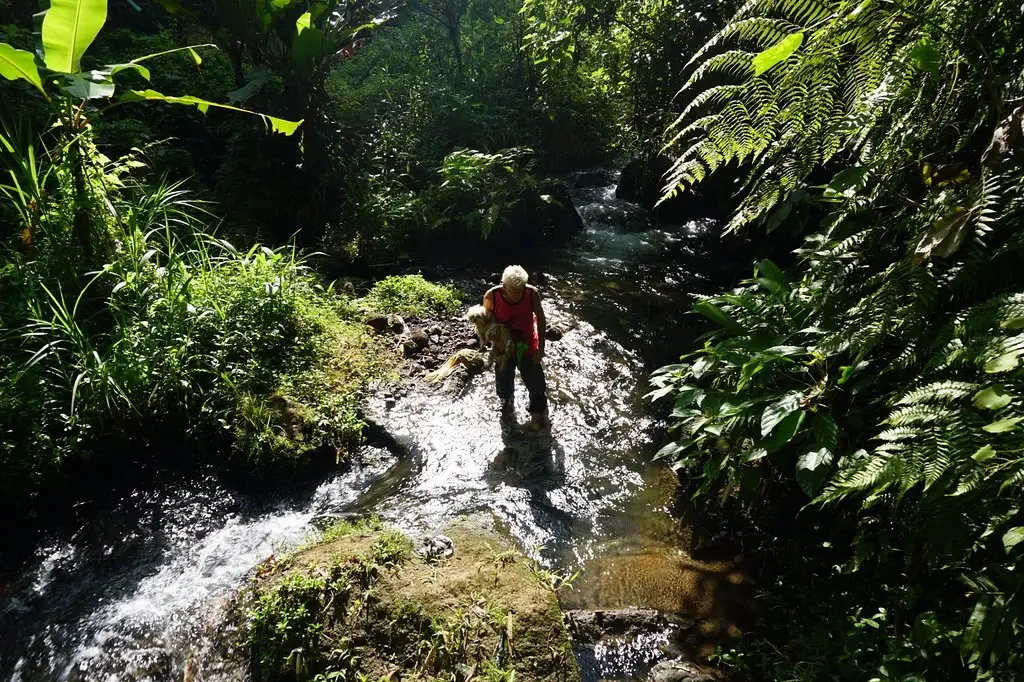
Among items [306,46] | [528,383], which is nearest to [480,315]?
[528,383]

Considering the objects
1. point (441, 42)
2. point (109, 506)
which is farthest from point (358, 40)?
point (109, 506)

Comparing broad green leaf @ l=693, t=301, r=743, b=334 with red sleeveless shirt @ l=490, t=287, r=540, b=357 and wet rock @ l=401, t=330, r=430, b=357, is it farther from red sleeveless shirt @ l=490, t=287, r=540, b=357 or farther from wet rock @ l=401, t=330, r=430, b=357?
wet rock @ l=401, t=330, r=430, b=357

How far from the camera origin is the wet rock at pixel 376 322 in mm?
6272

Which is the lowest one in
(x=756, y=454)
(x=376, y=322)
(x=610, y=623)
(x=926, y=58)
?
(x=610, y=623)

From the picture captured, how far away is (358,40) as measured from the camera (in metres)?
13.2

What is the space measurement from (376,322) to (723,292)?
11.8ft

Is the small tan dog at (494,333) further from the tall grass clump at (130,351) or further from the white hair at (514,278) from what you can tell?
the tall grass clump at (130,351)

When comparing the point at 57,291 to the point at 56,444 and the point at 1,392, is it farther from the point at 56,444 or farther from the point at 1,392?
the point at 56,444

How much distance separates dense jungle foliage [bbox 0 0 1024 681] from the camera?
2268 mm

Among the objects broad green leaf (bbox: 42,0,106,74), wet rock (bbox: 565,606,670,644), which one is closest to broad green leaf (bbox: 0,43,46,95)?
broad green leaf (bbox: 42,0,106,74)

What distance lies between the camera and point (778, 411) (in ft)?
8.68

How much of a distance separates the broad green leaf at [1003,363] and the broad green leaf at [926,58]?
1.21 m

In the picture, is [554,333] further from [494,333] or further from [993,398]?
[993,398]

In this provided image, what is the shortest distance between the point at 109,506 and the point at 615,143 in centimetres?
1010
